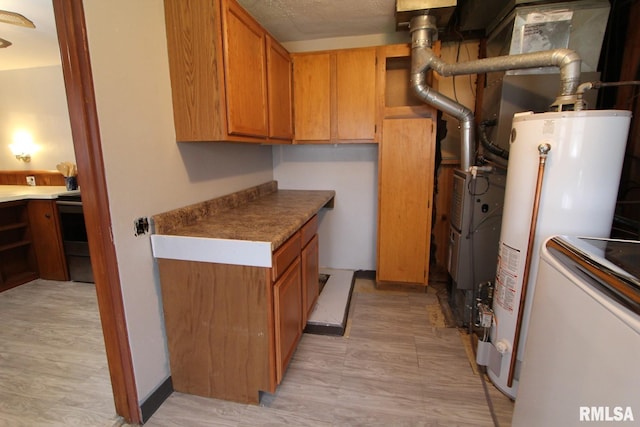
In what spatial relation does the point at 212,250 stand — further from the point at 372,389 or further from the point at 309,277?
the point at 372,389

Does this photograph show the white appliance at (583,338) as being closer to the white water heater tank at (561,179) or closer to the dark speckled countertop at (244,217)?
the white water heater tank at (561,179)

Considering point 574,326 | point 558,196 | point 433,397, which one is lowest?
point 433,397

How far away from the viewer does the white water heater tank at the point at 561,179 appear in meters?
1.31

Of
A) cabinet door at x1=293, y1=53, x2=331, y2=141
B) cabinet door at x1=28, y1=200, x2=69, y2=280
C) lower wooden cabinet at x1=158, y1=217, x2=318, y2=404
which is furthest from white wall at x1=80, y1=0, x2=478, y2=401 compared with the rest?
cabinet door at x1=28, y1=200, x2=69, y2=280

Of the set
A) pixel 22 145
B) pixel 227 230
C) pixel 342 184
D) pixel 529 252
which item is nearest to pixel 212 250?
pixel 227 230

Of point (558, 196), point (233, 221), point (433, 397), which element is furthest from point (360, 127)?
point (433, 397)

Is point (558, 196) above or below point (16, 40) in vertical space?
below

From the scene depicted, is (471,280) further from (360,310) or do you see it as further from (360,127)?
(360,127)

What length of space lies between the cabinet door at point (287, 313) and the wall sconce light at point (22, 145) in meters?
4.29

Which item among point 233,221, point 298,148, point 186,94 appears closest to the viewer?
point 186,94

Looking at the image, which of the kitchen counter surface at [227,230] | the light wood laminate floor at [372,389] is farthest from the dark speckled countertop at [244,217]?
the light wood laminate floor at [372,389]

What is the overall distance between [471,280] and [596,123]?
1307 mm

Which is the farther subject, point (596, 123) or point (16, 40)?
point (16, 40)

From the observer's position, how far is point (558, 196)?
1.38m
